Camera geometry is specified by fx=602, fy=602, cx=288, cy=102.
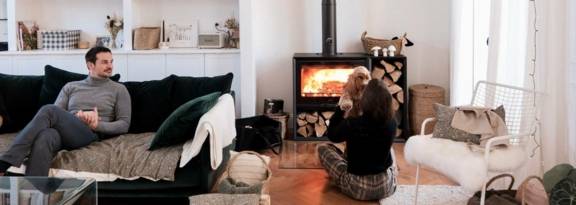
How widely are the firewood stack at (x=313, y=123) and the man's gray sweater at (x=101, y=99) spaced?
1956 mm

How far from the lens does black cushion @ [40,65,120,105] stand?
13.9ft

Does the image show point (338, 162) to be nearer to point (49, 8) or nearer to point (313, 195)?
Result: point (313, 195)

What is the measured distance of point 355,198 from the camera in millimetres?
3771

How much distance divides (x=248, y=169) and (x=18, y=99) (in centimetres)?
181

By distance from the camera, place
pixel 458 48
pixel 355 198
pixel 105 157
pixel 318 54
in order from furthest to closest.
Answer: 1. pixel 318 54
2. pixel 458 48
3. pixel 355 198
4. pixel 105 157

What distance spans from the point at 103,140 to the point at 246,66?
1.82m

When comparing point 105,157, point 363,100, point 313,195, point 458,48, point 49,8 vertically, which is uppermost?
point 49,8

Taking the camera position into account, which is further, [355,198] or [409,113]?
[409,113]

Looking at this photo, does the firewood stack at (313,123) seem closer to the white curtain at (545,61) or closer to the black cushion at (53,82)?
the white curtain at (545,61)

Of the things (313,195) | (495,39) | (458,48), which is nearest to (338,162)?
(313,195)

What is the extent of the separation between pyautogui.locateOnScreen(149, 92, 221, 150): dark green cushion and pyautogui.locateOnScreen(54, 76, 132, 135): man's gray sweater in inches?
21.5

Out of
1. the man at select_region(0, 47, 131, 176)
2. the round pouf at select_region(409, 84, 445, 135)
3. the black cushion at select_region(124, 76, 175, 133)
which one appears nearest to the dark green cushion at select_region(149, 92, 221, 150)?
the man at select_region(0, 47, 131, 176)

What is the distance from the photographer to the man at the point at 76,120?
3367 mm

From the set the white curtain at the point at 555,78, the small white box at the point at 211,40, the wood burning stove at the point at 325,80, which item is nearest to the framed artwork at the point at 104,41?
the small white box at the point at 211,40
